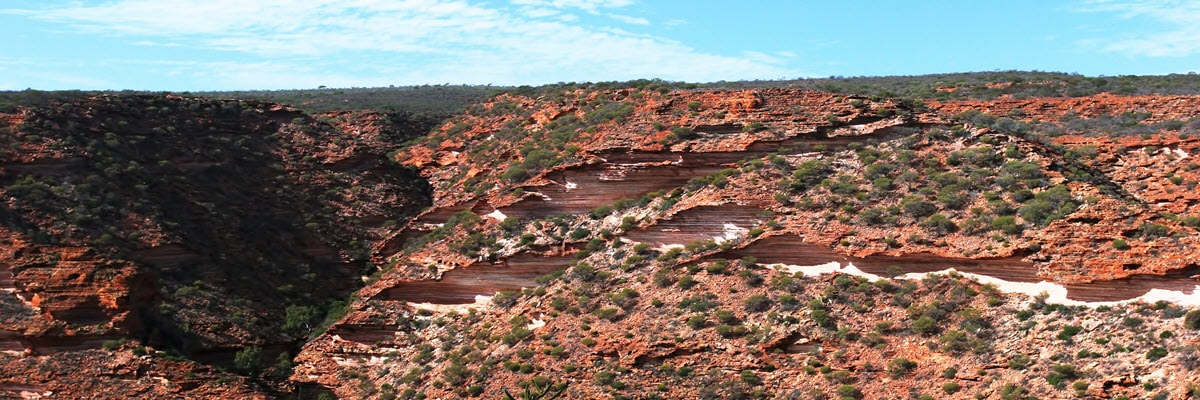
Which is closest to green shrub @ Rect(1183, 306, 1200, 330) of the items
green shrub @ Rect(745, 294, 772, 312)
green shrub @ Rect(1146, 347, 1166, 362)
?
green shrub @ Rect(1146, 347, 1166, 362)

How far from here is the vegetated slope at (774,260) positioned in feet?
106

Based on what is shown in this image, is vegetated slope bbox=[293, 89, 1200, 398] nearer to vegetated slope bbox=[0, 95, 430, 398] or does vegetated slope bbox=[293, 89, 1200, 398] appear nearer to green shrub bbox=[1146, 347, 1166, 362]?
green shrub bbox=[1146, 347, 1166, 362]

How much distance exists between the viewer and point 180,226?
146 ft

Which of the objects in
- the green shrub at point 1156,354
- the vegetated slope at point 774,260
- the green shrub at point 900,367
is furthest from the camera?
the green shrub at point 900,367

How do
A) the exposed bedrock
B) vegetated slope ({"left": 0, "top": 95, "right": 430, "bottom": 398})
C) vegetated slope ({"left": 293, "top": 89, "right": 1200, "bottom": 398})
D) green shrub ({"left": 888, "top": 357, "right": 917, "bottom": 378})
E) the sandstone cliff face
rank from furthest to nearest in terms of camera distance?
the exposed bedrock → vegetated slope ({"left": 0, "top": 95, "right": 430, "bottom": 398}) → the sandstone cliff face → green shrub ({"left": 888, "top": 357, "right": 917, "bottom": 378}) → vegetated slope ({"left": 293, "top": 89, "right": 1200, "bottom": 398})

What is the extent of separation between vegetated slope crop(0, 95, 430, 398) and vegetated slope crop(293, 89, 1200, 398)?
271cm

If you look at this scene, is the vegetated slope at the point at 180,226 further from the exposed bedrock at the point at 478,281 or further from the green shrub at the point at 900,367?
the green shrub at the point at 900,367

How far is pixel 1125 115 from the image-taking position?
167 ft

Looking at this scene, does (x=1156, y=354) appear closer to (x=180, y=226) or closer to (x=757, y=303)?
(x=757, y=303)

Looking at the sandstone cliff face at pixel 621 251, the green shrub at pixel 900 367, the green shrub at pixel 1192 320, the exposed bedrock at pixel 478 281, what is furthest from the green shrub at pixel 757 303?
the green shrub at pixel 1192 320

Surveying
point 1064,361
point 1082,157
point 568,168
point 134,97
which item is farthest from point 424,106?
point 1064,361

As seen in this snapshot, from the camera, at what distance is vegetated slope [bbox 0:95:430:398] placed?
128 ft

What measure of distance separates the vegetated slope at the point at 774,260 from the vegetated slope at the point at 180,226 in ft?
8.89

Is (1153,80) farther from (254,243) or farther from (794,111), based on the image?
(254,243)
